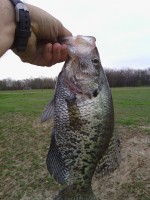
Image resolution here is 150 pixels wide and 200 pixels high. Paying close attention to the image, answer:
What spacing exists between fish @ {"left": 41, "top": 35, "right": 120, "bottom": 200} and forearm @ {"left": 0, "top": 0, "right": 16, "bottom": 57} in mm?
529

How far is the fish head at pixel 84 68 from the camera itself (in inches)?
118

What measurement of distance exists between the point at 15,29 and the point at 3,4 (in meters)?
0.19

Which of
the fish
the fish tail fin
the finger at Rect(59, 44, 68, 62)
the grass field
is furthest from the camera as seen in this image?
the grass field

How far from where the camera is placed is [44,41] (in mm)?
3633

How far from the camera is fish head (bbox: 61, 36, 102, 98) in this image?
301cm

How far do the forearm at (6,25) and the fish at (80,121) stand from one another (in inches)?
20.8

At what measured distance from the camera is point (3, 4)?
262 cm

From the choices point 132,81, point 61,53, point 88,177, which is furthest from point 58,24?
point 132,81

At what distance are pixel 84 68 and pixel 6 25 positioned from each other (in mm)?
736

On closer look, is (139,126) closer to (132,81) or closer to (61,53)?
(61,53)

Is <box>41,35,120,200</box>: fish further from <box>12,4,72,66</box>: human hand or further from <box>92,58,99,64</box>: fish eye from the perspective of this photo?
<box>12,4,72,66</box>: human hand

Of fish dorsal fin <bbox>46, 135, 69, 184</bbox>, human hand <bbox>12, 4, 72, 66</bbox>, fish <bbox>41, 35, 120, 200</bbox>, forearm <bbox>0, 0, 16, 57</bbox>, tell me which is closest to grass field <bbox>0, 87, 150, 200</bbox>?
human hand <bbox>12, 4, 72, 66</bbox>

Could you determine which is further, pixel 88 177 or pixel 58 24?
pixel 58 24

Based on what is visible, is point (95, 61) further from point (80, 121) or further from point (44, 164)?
point (44, 164)
